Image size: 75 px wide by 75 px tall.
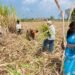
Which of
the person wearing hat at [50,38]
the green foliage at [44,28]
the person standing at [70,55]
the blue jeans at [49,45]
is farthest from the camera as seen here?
the green foliage at [44,28]

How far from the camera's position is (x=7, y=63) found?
9.12m

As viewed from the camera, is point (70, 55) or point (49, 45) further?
point (49, 45)

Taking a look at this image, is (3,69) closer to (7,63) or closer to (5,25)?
(7,63)

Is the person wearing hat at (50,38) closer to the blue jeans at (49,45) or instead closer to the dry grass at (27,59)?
the blue jeans at (49,45)

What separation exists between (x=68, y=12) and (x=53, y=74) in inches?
67.9

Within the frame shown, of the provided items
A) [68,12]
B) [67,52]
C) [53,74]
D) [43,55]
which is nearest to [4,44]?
[43,55]

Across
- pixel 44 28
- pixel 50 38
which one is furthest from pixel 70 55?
pixel 44 28

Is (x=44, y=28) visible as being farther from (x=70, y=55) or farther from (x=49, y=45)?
(x=70, y=55)

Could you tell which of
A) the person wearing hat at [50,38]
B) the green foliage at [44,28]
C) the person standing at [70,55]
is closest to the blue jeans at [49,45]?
the person wearing hat at [50,38]

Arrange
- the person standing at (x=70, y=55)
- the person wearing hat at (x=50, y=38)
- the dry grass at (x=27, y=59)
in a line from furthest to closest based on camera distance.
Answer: the person wearing hat at (x=50, y=38) < the dry grass at (x=27, y=59) < the person standing at (x=70, y=55)

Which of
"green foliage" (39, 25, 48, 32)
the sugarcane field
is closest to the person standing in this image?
the sugarcane field

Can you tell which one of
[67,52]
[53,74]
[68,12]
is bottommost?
[53,74]

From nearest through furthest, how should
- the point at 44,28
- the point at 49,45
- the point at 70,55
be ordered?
the point at 70,55
the point at 49,45
the point at 44,28

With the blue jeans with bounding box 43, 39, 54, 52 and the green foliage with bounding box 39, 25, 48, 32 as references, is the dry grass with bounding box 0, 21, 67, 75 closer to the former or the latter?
the blue jeans with bounding box 43, 39, 54, 52
